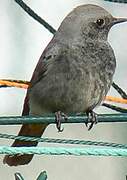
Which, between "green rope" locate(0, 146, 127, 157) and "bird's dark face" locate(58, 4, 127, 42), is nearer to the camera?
"green rope" locate(0, 146, 127, 157)

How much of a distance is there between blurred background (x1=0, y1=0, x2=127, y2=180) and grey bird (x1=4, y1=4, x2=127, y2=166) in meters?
1.83

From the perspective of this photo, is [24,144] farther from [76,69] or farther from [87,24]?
[87,24]

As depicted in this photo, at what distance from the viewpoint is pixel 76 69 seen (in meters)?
3.88

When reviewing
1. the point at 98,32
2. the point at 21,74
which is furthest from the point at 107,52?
the point at 21,74

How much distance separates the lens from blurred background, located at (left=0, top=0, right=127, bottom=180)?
19.5ft

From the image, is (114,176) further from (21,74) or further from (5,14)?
(5,14)

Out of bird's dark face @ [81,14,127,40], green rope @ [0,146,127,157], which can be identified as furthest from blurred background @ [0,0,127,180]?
green rope @ [0,146,127,157]

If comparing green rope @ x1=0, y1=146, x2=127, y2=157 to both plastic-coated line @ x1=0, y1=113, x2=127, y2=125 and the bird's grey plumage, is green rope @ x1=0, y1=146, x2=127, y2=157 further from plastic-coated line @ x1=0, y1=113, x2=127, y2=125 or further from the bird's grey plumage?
the bird's grey plumage

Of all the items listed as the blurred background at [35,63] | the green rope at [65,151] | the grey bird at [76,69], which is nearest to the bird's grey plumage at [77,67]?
the grey bird at [76,69]

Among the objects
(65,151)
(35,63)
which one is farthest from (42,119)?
(35,63)

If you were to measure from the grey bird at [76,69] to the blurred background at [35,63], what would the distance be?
6.00ft

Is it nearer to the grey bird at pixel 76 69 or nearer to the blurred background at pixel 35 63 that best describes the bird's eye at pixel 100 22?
the grey bird at pixel 76 69

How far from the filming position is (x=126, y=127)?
6164mm

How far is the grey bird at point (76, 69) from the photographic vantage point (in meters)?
3.91
